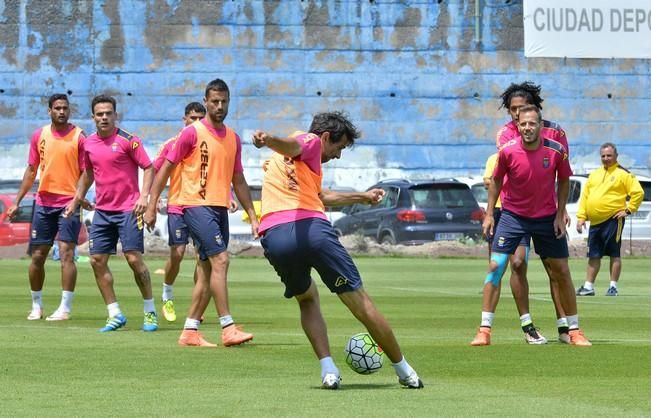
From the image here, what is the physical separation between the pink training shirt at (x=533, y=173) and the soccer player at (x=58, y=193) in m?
5.01

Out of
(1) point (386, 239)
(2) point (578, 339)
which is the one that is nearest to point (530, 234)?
(2) point (578, 339)

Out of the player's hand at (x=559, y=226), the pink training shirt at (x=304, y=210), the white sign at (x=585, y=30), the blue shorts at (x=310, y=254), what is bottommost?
the player's hand at (x=559, y=226)

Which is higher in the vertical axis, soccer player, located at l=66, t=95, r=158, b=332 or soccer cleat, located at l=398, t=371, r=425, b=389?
soccer player, located at l=66, t=95, r=158, b=332

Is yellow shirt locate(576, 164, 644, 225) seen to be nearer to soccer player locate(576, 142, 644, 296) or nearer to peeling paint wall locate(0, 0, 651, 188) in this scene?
soccer player locate(576, 142, 644, 296)

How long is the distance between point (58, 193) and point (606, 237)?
31.5ft

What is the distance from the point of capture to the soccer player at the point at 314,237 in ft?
32.9

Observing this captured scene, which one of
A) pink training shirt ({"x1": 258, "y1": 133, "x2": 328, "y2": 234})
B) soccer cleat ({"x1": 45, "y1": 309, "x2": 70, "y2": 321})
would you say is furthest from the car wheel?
pink training shirt ({"x1": 258, "y1": 133, "x2": 328, "y2": 234})

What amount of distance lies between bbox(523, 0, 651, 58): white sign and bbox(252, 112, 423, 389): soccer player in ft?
130

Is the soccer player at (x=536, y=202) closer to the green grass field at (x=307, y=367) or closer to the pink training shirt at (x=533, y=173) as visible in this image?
the pink training shirt at (x=533, y=173)

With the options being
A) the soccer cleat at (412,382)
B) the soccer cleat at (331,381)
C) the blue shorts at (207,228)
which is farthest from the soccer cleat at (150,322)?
the soccer cleat at (412,382)

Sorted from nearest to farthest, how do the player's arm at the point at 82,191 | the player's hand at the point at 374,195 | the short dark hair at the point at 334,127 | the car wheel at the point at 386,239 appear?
the player's hand at the point at 374,195, the short dark hair at the point at 334,127, the player's arm at the point at 82,191, the car wheel at the point at 386,239

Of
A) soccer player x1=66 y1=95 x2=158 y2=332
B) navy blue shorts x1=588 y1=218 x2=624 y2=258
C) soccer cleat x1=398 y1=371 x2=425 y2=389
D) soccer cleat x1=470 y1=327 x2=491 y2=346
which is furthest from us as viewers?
navy blue shorts x1=588 y1=218 x2=624 y2=258

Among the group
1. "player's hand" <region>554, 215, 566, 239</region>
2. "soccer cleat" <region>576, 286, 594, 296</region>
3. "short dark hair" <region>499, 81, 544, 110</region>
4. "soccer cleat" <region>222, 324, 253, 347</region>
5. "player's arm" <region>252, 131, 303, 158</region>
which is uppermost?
"short dark hair" <region>499, 81, 544, 110</region>

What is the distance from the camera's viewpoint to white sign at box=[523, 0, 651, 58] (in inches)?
1943
